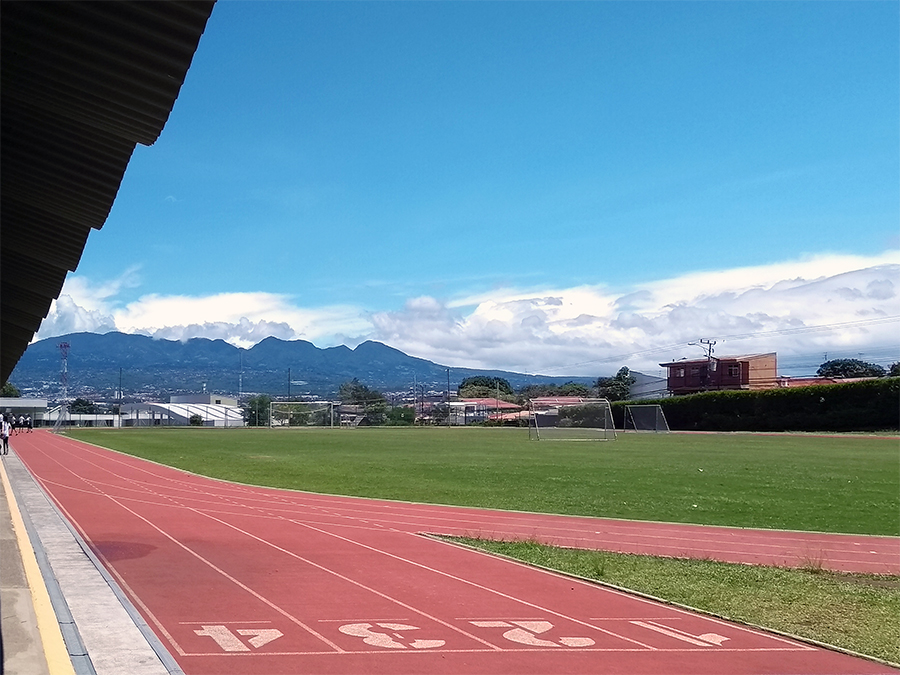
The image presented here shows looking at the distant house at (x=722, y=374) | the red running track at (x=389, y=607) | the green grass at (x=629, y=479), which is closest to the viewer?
the red running track at (x=389, y=607)

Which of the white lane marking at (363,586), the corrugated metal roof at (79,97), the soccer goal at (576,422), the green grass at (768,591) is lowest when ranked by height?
the white lane marking at (363,586)

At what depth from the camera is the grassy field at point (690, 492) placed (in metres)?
9.27

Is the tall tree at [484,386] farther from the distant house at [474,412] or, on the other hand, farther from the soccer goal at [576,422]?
the soccer goal at [576,422]

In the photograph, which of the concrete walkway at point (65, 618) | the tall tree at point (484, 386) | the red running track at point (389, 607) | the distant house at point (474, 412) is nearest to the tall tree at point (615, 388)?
the distant house at point (474, 412)

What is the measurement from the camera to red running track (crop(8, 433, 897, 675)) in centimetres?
701

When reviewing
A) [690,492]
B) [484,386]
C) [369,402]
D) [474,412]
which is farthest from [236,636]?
[484,386]

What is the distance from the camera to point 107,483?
22.7m

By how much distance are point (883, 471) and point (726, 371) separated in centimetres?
6751

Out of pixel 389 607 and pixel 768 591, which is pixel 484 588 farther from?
pixel 768 591

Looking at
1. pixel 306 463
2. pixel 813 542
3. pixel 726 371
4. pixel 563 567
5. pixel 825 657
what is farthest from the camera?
pixel 726 371

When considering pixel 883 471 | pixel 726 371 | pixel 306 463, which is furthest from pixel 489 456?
pixel 726 371

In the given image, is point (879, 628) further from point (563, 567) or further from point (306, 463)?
point (306, 463)

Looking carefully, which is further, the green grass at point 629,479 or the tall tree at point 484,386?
the tall tree at point 484,386

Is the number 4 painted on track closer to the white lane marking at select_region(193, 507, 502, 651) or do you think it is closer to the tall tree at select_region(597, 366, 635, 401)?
the white lane marking at select_region(193, 507, 502, 651)
